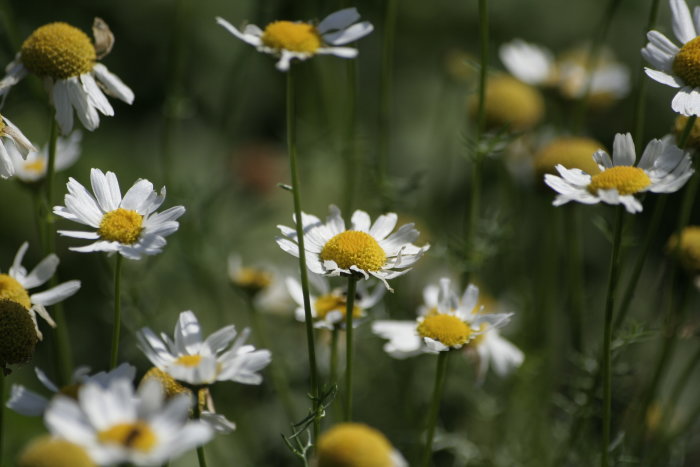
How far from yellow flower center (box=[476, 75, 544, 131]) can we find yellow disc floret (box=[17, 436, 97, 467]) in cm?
116

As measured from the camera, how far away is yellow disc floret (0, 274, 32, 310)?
0.91 metres

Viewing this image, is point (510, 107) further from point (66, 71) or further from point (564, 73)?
point (66, 71)

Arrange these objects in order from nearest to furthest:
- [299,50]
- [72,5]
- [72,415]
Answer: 1. [72,415]
2. [299,50]
3. [72,5]

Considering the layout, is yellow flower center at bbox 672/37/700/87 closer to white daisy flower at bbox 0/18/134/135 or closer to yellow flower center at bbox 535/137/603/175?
yellow flower center at bbox 535/137/603/175

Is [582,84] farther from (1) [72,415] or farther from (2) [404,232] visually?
(1) [72,415]

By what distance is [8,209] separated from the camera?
217 centimetres

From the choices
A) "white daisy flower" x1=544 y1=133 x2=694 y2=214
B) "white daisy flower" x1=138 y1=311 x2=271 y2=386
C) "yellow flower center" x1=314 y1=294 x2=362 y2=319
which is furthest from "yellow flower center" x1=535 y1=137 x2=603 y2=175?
"white daisy flower" x1=138 y1=311 x2=271 y2=386

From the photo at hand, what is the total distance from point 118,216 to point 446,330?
373mm

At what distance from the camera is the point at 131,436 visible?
23.0 inches

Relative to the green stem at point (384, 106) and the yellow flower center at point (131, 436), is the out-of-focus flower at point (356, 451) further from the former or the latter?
the green stem at point (384, 106)

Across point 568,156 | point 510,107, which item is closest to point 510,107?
point 510,107

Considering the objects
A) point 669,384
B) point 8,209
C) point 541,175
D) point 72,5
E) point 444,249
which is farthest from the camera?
point 72,5

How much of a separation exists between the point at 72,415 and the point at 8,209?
5.65ft

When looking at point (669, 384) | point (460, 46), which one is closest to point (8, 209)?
point (460, 46)
